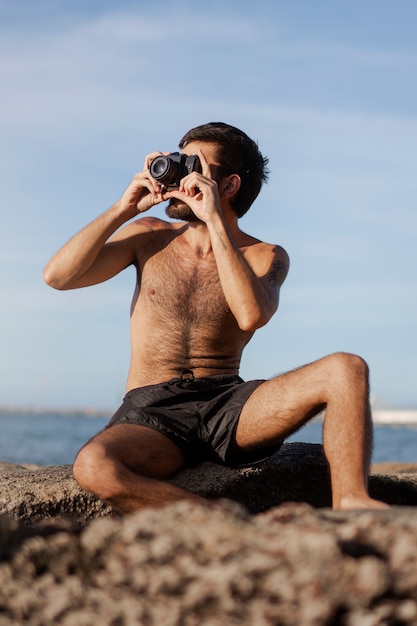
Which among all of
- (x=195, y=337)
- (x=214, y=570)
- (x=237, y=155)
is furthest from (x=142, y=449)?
(x=214, y=570)

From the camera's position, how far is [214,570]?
5.12 feet

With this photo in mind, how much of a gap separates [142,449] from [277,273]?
1.17 metres

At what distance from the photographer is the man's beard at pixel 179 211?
13.6ft

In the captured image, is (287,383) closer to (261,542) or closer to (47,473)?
(47,473)

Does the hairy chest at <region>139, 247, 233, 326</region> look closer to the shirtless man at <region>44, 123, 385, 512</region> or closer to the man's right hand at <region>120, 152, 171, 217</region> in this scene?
the shirtless man at <region>44, 123, 385, 512</region>

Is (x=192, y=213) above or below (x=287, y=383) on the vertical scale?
above

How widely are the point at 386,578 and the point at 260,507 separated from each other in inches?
97.1

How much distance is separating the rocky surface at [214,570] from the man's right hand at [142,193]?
2.44 metres

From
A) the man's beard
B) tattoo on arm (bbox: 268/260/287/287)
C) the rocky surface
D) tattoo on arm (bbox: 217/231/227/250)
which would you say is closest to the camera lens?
the man's beard

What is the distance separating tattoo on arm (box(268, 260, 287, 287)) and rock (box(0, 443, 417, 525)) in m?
0.85

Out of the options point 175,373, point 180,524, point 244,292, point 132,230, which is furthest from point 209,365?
point 180,524

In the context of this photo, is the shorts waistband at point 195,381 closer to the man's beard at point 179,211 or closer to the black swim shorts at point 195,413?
the black swim shorts at point 195,413

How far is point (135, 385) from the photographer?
4.14m

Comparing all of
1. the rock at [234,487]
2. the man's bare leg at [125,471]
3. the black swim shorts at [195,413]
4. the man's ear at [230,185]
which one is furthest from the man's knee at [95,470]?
the man's ear at [230,185]
